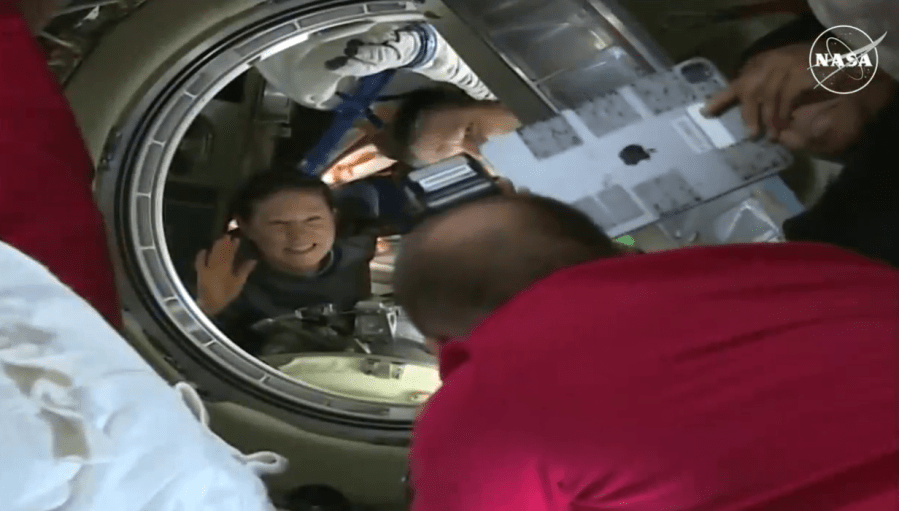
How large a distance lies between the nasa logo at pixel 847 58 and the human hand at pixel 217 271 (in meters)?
0.70

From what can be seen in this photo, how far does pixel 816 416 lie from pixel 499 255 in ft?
0.93

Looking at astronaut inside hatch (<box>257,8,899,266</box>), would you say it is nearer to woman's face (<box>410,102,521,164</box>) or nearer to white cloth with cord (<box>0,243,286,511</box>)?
woman's face (<box>410,102,521,164</box>)

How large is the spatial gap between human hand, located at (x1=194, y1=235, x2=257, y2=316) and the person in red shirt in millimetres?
513

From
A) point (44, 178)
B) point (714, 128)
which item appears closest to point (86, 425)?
point (44, 178)

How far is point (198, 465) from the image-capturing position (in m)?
0.73

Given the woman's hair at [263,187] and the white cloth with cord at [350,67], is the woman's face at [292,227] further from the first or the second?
the white cloth with cord at [350,67]

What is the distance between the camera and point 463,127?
1.08m

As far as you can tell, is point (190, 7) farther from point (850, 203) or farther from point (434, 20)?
point (850, 203)

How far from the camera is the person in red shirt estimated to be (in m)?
0.56

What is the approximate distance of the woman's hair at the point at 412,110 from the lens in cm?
108

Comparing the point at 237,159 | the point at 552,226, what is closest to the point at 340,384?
the point at 237,159

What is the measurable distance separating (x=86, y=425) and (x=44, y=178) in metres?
0.27

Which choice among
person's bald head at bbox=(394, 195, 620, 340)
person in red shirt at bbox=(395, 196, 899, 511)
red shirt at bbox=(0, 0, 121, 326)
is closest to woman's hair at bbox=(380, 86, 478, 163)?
person's bald head at bbox=(394, 195, 620, 340)

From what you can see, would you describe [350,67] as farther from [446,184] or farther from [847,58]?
[847,58]
